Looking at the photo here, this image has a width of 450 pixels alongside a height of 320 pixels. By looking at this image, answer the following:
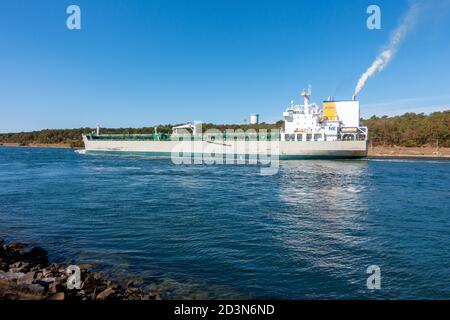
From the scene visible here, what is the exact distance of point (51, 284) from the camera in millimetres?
6719

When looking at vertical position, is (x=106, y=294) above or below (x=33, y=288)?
below

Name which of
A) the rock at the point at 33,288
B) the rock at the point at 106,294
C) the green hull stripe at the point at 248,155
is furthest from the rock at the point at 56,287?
the green hull stripe at the point at 248,155

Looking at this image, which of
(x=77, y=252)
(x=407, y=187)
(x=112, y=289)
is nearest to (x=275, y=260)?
(x=112, y=289)

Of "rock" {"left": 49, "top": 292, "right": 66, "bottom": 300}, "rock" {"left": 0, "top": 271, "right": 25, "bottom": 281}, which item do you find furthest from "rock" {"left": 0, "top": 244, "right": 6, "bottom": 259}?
A: "rock" {"left": 49, "top": 292, "right": 66, "bottom": 300}

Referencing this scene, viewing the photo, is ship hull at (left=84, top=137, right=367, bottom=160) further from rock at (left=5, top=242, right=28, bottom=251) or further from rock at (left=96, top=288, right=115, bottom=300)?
rock at (left=96, top=288, right=115, bottom=300)

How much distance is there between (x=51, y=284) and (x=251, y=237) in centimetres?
658

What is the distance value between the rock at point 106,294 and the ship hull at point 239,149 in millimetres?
45463

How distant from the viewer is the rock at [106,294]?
6.61m

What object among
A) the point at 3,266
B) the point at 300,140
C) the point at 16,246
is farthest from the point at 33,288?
the point at 300,140

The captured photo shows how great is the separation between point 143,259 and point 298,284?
421cm

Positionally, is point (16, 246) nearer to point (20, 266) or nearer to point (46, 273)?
point (20, 266)

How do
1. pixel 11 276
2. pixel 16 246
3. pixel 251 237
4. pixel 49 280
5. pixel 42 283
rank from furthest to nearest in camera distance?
pixel 251 237
pixel 16 246
pixel 49 280
pixel 11 276
pixel 42 283

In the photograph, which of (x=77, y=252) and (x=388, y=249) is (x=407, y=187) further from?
(x=77, y=252)

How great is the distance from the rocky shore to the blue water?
68cm
